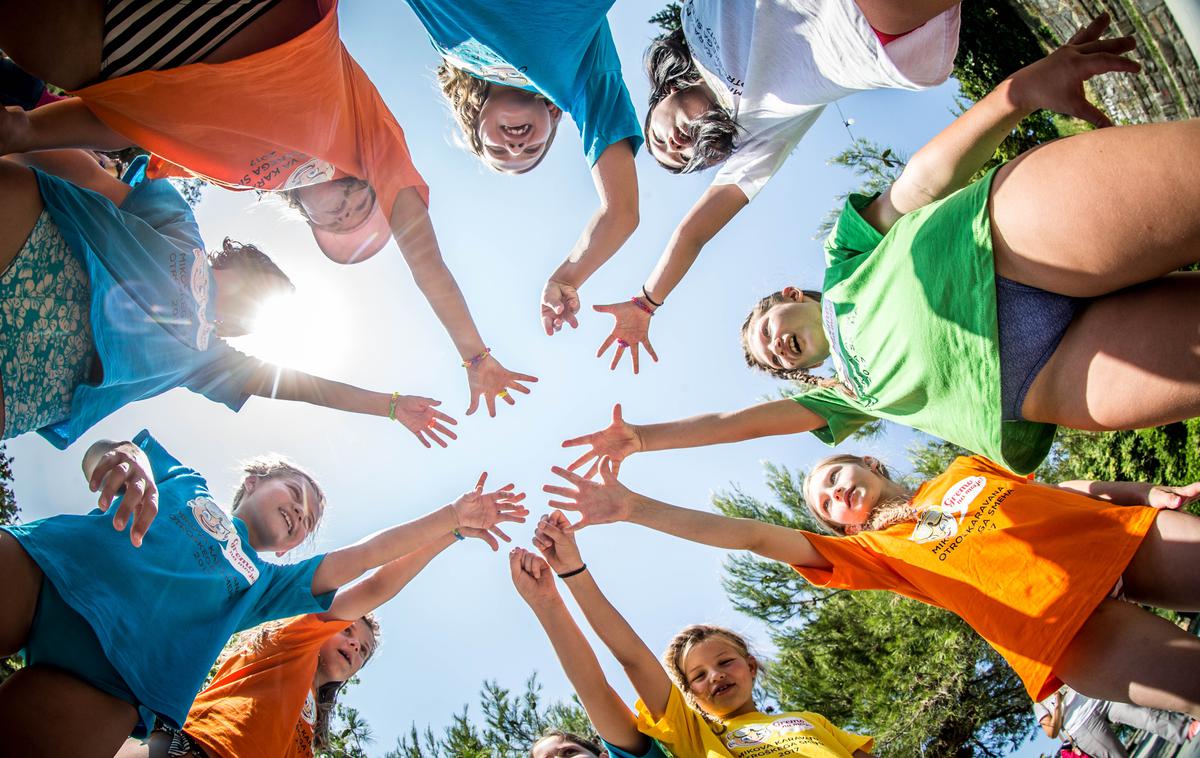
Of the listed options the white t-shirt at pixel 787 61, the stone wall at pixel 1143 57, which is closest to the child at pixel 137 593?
the white t-shirt at pixel 787 61

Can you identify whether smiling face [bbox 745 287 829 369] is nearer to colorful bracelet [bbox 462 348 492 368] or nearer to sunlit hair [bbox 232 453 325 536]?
colorful bracelet [bbox 462 348 492 368]

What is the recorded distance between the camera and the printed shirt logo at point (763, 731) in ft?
9.53

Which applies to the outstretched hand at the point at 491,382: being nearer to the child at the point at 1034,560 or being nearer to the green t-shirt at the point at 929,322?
the child at the point at 1034,560

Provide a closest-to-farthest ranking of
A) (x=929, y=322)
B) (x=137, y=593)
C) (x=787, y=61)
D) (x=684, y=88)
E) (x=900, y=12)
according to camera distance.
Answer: (x=929, y=322) < (x=900, y=12) < (x=137, y=593) < (x=787, y=61) < (x=684, y=88)

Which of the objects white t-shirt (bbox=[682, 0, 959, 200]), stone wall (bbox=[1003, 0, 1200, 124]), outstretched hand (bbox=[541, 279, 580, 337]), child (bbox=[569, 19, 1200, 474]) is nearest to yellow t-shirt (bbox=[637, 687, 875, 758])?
child (bbox=[569, 19, 1200, 474])

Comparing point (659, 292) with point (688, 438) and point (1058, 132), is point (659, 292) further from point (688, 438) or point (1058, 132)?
point (1058, 132)

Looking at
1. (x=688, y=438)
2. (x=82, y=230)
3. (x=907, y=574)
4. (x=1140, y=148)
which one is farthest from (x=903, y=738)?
(x=82, y=230)

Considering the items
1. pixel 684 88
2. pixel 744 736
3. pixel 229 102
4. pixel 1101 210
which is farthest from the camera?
pixel 684 88

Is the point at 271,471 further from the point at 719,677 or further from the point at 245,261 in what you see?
the point at 719,677

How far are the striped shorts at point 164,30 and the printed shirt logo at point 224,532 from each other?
175cm

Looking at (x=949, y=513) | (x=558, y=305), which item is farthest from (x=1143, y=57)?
(x=558, y=305)

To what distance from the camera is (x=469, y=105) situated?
326cm

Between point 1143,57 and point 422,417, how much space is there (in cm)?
694

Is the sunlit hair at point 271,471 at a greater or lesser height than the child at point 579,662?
greater
